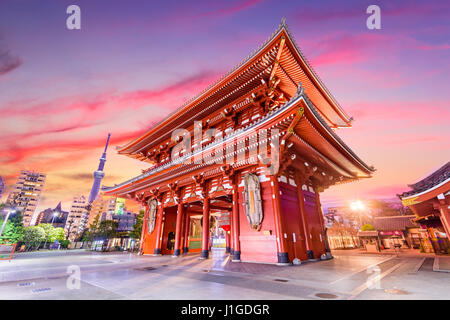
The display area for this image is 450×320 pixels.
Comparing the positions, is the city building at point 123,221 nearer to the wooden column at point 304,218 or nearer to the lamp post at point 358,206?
the wooden column at point 304,218

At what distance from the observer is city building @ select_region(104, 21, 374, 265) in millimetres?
9094

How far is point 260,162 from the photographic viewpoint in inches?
400

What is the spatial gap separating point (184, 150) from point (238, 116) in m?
5.83

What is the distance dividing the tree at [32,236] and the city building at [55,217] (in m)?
49.1

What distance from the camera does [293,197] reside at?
36.4 ft

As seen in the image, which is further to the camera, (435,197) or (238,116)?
(238,116)

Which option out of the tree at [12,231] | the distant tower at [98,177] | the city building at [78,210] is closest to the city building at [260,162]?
the tree at [12,231]

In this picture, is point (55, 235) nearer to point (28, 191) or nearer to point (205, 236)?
point (205, 236)

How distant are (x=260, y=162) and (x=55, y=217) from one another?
10565cm

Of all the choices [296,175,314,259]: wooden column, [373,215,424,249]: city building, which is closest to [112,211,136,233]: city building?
[296,175,314,259]: wooden column

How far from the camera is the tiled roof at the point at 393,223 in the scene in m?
24.3

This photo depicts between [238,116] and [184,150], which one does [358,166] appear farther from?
[184,150]

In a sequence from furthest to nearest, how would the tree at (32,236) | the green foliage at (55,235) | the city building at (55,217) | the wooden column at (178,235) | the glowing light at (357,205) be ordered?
the city building at (55,217)
the green foliage at (55,235)
the tree at (32,236)
the glowing light at (357,205)
the wooden column at (178,235)
